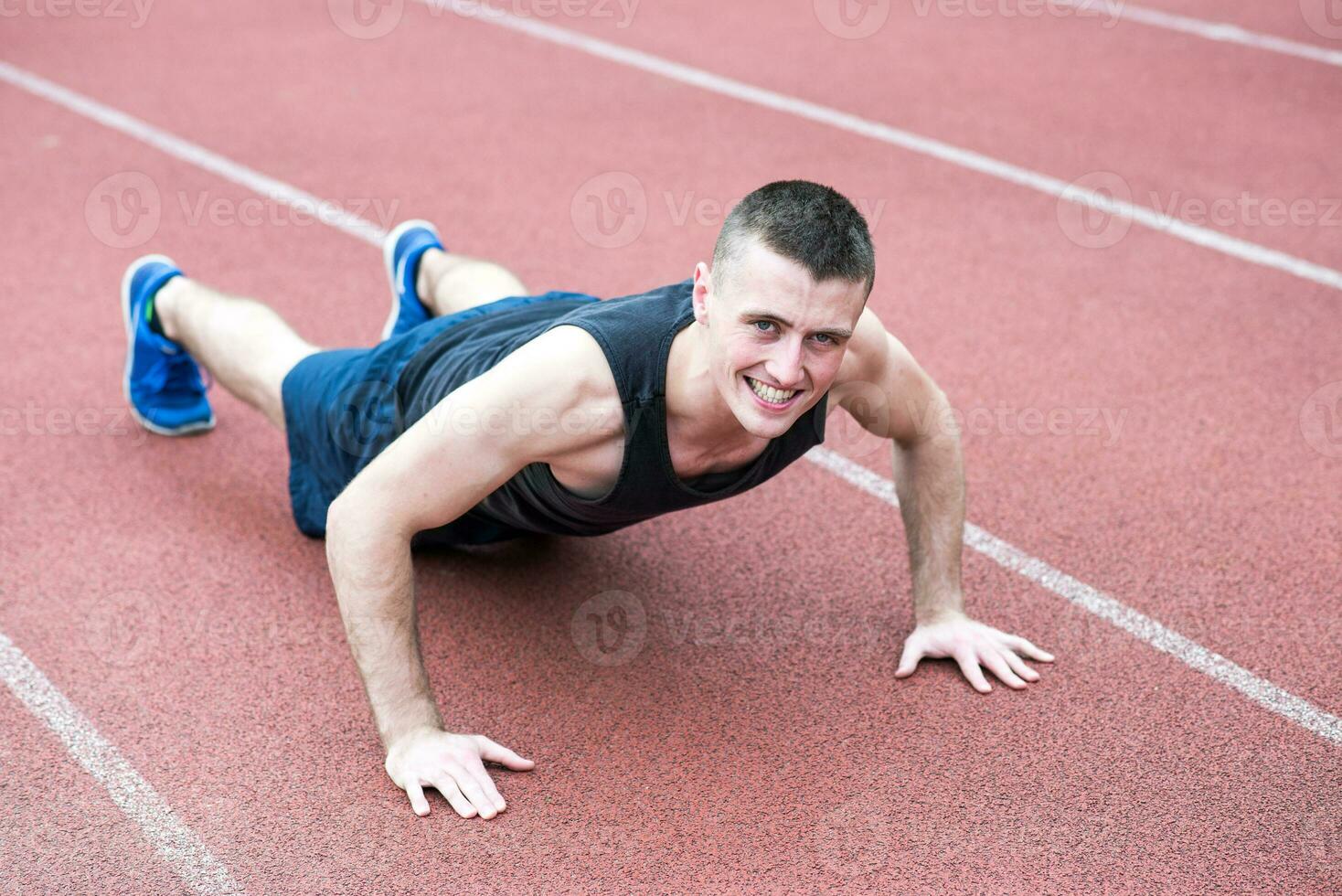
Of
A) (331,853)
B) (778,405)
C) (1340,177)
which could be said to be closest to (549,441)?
(778,405)

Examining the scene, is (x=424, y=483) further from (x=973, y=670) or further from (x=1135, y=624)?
(x=1135, y=624)

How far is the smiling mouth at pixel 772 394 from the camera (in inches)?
111

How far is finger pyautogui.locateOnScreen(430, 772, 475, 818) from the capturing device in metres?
3.03

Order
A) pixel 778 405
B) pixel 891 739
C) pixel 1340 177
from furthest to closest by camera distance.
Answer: pixel 1340 177, pixel 891 739, pixel 778 405

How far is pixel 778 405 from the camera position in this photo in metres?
2.84

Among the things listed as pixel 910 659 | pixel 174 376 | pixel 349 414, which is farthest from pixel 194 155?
pixel 910 659

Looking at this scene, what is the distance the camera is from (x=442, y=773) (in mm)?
3066

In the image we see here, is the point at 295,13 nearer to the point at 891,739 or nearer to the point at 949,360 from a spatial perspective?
the point at 949,360

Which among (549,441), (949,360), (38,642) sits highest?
(549,441)

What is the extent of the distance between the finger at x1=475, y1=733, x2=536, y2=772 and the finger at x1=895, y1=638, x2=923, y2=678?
986 mm

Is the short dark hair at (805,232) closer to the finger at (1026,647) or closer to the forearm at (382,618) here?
the forearm at (382,618)

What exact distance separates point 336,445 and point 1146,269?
12.0ft

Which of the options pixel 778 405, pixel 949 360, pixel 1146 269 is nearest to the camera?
pixel 778 405

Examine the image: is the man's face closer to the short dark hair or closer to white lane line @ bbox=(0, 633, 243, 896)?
→ the short dark hair
